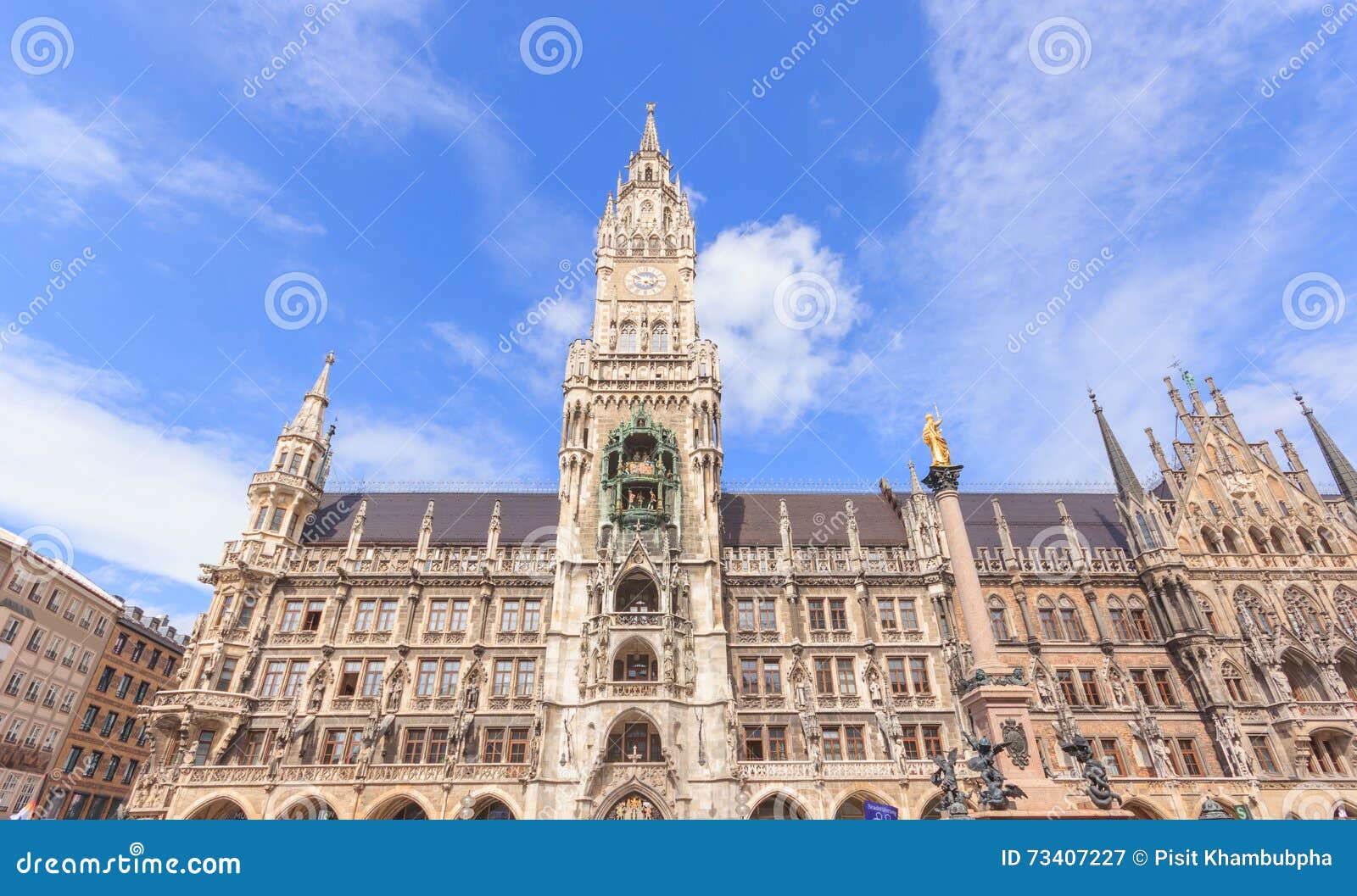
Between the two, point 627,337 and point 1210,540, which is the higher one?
point 627,337

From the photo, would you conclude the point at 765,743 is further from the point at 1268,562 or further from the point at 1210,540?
the point at 1268,562

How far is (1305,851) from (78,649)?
64.1m

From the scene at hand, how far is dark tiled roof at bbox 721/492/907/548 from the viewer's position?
37219 millimetres

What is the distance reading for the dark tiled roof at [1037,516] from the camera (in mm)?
38188

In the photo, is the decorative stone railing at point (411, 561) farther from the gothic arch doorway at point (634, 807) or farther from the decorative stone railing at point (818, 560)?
the gothic arch doorway at point (634, 807)

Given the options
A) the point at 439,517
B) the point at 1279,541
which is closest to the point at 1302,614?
the point at 1279,541

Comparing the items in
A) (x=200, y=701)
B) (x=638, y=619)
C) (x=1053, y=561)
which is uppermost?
(x=1053, y=561)

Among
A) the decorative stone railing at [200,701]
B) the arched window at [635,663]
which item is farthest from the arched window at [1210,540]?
the decorative stone railing at [200,701]

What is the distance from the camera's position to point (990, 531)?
38.8 metres

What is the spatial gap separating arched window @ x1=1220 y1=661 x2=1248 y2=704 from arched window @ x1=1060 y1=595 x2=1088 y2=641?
19.2 feet

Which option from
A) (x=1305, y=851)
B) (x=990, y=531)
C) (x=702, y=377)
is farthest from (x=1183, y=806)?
(x=702, y=377)

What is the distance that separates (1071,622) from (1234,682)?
7.12 m

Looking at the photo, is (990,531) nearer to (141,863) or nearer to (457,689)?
(457,689)

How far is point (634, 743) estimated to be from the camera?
2916 cm
